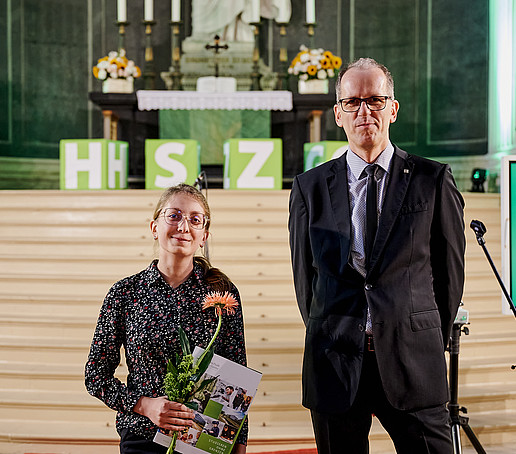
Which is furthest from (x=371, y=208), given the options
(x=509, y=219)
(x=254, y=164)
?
(x=254, y=164)

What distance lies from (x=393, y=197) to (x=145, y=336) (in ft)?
2.52

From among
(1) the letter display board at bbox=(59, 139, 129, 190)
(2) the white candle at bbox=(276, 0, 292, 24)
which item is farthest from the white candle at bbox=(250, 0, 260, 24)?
(1) the letter display board at bbox=(59, 139, 129, 190)

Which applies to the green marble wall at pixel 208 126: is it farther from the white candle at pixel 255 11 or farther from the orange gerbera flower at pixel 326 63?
the white candle at pixel 255 11

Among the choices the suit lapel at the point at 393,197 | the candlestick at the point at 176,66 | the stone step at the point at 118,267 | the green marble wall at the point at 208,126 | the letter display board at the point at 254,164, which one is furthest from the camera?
the candlestick at the point at 176,66

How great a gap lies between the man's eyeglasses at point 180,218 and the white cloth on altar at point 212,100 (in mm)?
6616

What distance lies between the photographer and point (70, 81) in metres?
10.4

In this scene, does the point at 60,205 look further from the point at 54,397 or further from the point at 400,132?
the point at 400,132

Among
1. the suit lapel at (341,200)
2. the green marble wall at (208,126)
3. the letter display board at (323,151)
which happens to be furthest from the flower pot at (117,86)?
the suit lapel at (341,200)

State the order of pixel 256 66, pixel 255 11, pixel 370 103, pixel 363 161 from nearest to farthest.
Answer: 1. pixel 370 103
2. pixel 363 161
3. pixel 255 11
4. pixel 256 66

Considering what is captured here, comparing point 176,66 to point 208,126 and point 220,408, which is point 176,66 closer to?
point 208,126

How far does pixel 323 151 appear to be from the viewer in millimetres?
7383

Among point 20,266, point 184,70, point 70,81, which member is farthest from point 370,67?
point 70,81

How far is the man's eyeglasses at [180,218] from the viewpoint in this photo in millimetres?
2092

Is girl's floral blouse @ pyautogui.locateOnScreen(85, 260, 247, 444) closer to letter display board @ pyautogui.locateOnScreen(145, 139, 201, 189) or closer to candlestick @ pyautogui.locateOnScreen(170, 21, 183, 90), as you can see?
letter display board @ pyautogui.locateOnScreen(145, 139, 201, 189)
